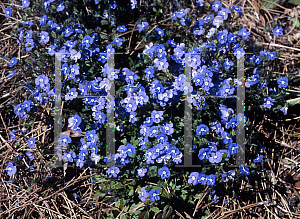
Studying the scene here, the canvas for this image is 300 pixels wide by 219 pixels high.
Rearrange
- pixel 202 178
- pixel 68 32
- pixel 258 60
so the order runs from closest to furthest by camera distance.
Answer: pixel 202 178, pixel 258 60, pixel 68 32

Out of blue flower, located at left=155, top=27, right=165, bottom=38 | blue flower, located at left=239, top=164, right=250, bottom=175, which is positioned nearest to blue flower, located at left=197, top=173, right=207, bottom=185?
blue flower, located at left=239, top=164, right=250, bottom=175

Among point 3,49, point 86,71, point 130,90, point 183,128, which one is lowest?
point 183,128

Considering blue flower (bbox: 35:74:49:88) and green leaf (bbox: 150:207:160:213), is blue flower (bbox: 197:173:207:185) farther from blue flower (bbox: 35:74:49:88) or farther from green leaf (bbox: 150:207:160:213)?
blue flower (bbox: 35:74:49:88)

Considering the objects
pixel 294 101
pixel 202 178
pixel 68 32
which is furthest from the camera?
pixel 294 101

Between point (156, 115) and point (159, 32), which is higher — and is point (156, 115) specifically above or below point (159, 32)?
below

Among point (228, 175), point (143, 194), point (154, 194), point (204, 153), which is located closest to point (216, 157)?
point (204, 153)

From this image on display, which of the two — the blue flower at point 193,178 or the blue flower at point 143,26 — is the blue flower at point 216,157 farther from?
the blue flower at point 143,26

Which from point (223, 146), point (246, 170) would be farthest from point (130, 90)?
point (246, 170)

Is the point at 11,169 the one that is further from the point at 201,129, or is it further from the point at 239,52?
the point at 239,52

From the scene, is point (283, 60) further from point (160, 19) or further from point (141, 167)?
point (141, 167)
